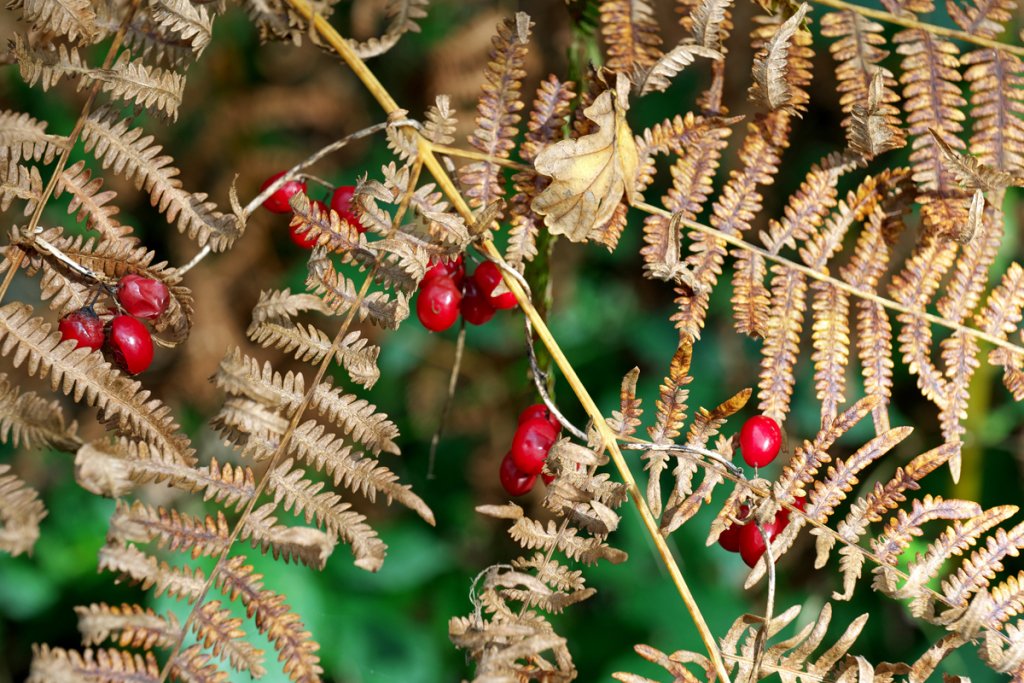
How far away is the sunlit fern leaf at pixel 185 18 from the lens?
4.02ft

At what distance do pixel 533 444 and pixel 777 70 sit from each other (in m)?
0.66

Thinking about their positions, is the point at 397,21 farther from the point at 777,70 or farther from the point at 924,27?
Result: the point at 924,27

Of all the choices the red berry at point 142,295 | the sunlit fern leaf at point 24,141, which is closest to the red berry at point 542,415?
the red berry at point 142,295

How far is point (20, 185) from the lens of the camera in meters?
1.20

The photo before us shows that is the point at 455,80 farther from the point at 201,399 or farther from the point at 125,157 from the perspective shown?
the point at 125,157

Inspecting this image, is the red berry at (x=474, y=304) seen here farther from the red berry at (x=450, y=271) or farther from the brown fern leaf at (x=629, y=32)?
the brown fern leaf at (x=629, y=32)

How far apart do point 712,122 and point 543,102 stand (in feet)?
0.90

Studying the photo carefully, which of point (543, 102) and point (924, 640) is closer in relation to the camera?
point (543, 102)

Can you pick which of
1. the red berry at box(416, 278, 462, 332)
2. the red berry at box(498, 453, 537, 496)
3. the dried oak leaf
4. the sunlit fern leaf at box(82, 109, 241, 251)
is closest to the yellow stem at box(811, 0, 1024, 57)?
the dried oak leaf

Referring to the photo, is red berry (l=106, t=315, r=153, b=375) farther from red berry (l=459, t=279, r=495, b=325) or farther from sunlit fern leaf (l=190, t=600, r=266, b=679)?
red berry (l=459, t=279, r=495, b=325)

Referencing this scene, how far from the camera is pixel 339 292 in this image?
122cm

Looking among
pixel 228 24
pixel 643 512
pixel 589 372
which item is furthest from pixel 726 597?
pixel 228 24

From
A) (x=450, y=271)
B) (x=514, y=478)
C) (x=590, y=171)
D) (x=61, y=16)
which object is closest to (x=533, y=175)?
(x=590, y=171)

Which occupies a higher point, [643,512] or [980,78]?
[980,78]
